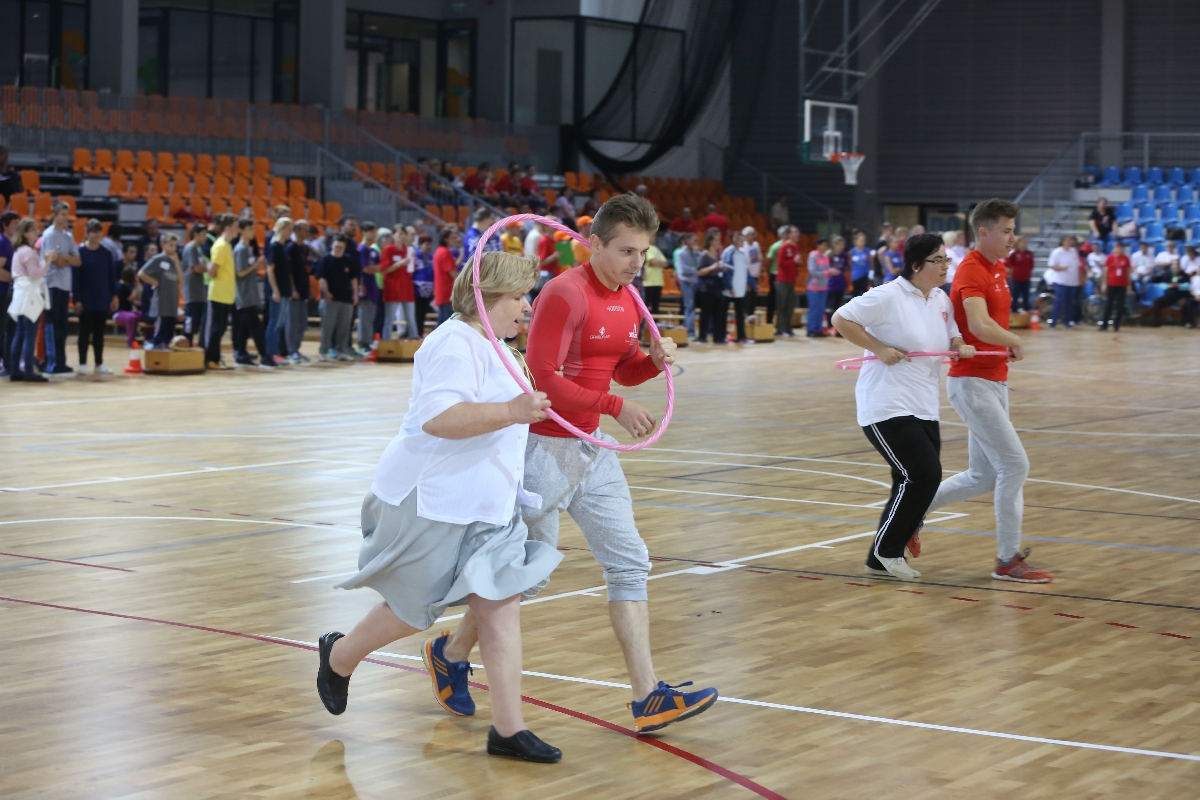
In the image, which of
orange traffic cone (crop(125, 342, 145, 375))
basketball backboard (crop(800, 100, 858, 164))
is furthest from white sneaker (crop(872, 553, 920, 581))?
basketball backboard (crop(800, 100, 858, 164))

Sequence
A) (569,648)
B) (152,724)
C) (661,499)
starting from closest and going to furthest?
(152,724)
(569,648)
(661,499)

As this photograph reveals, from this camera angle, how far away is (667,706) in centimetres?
482

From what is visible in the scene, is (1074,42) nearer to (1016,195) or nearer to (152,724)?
(1016,195)

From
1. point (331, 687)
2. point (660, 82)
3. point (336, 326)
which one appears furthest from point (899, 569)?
point (660, 82)

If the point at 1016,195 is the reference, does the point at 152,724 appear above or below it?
below

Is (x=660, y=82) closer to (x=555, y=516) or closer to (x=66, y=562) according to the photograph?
(x=66, y=562)

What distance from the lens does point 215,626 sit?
20.5 feet

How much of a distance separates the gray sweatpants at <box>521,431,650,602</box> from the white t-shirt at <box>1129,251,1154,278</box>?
2746 centimetres

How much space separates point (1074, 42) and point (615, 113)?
1052cm

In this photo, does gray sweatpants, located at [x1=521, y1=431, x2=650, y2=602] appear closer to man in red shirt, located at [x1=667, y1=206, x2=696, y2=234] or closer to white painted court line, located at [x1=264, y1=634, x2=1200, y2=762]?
white painted court line, located at [x1=264, y1=634, x2=1200, y2=762]

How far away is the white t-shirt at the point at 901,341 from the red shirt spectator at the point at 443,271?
42.8 feet

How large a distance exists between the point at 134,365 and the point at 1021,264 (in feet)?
57.3

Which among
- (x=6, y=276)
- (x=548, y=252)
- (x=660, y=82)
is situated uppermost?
(x=660, y=82)

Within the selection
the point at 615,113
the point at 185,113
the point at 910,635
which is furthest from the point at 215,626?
the point at 615,113
